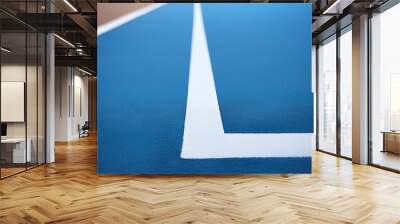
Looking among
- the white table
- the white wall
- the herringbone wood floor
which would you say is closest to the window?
the herringbone wood floor

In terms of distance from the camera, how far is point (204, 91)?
6.56 meters

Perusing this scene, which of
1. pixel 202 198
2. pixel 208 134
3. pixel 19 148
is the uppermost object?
pixel 208 134

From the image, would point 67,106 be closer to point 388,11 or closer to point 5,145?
point 5,145

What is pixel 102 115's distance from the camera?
6.54m

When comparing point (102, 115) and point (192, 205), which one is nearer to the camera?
point (192, 205)

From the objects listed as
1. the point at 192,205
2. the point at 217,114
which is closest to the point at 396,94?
the point at 217,114

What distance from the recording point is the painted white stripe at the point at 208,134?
6555mm

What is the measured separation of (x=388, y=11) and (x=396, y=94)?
5.81ft

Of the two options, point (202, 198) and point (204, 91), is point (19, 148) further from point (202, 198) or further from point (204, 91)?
point (202, 198)

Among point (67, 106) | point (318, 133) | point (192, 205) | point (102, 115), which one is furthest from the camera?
point (67, 106)

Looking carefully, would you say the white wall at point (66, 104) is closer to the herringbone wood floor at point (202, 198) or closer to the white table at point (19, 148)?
the white table at point (19, 148)

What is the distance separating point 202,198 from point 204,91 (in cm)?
222

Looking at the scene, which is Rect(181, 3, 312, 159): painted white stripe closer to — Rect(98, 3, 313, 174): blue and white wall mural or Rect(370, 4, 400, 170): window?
Rect(98, 3, 313, 174): blue and white wall mural

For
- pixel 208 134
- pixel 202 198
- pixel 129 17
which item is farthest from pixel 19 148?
pixel 202 198
